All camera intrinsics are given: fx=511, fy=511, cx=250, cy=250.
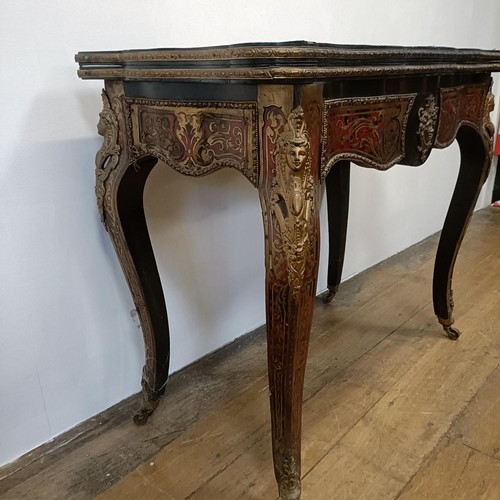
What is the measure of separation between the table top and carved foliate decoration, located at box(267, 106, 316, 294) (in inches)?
2.3

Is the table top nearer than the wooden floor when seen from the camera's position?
Yes

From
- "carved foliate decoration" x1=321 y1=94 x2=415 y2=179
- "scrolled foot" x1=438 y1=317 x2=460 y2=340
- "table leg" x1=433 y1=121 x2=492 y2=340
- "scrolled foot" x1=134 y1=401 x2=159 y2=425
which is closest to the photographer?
"carved foliate decoration" x1=321 y1=94 x2=415 y2=179

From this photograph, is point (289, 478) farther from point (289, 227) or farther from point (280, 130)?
point (280, 130)

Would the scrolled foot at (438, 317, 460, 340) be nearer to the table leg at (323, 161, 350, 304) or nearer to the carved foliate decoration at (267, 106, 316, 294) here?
the table leg at (323, 161, 350, 304)

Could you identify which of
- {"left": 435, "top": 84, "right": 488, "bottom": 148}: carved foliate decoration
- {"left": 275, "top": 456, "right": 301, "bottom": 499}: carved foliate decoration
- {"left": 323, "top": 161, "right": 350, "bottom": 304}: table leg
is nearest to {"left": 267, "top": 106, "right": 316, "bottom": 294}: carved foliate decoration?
{"left": 275, "top": 456, "right": 301, "bottom": 499}: carved foliate decoration

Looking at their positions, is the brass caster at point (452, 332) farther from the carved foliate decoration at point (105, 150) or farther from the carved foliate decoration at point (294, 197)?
the carved foliate decoration at point (105, 150)

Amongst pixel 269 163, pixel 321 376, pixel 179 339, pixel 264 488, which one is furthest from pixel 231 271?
pixel 269 163

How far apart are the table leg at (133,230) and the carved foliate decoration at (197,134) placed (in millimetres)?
46

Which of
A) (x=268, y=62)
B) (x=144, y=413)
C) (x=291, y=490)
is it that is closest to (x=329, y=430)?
(x=291, y=490)

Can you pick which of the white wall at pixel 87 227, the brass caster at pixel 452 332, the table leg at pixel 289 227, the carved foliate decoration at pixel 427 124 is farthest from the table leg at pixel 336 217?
the table leg at pixel 289 227

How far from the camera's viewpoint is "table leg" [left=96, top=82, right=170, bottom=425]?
0.89m

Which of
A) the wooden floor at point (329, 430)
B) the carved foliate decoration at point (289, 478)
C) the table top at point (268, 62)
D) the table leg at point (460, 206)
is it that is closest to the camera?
the table top at point (268, 62)

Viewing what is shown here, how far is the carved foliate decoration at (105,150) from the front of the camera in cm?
89

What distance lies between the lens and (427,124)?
921mm
